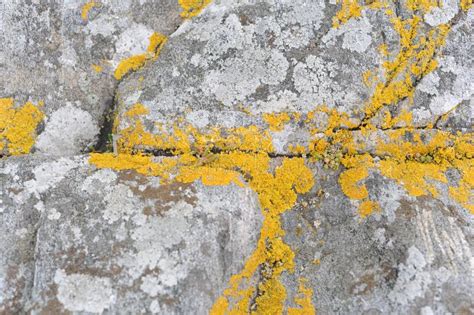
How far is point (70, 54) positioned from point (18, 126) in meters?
0.70

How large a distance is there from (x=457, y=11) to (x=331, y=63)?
117 centimetres

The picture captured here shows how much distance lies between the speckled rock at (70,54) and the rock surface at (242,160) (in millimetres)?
12

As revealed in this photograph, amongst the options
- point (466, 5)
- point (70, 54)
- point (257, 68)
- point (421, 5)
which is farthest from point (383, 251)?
point (70, 54)

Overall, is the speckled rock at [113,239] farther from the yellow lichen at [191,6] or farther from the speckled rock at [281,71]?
the yellow lichen at [191,6]

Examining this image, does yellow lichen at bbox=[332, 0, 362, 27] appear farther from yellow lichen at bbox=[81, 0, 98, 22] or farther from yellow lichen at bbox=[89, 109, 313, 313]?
yellow lichen at bbox=[81, 0, 98, 22]

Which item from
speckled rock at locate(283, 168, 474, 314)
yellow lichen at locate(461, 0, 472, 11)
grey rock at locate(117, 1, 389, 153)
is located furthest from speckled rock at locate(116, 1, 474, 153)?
speckled rock at locate(283, 168, 474, 314)

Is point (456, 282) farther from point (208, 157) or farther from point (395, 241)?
point (208, 157)

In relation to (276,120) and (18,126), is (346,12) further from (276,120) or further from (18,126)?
(18,126)

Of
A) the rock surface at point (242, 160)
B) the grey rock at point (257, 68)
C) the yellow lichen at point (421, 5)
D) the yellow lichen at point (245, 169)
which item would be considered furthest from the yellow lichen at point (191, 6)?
the yellow lichen at point (421, 5)

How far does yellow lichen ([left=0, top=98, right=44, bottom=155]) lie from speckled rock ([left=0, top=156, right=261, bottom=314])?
233mm

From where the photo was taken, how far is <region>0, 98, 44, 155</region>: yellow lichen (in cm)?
347

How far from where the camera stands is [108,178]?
3.21m

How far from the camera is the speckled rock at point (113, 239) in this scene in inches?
111

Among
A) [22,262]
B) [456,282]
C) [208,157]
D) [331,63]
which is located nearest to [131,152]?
[208,157]
